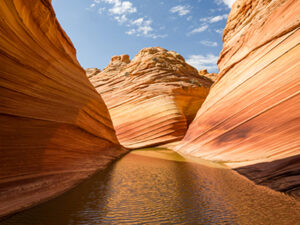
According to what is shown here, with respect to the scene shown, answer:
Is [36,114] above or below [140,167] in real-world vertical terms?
above

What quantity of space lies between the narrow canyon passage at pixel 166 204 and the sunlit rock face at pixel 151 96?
6475mm

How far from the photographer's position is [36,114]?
259 centimetres

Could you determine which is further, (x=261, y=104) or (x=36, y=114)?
(x=261, y=104)

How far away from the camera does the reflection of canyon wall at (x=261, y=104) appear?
329 centimetres

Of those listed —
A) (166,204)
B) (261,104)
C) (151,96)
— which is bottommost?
(166,204)

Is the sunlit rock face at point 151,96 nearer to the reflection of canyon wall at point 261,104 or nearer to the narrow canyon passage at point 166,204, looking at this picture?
the reflection of canyon wall at point 261,104

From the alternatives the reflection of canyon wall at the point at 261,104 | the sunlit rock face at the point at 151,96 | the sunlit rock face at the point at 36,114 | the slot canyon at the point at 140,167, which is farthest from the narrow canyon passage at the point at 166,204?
the sunlit rock face at the point at 151,96

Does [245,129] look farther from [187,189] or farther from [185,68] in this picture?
[185,68]

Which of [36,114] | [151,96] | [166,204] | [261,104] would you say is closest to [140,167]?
[166,204]

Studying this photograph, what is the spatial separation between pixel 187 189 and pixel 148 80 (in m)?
10.5

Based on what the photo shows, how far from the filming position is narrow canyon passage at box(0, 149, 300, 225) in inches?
67.9

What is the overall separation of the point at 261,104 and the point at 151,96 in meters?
7.74

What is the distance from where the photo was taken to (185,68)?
589 inches

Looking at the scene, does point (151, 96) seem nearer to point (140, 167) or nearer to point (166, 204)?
point (140, 167)
